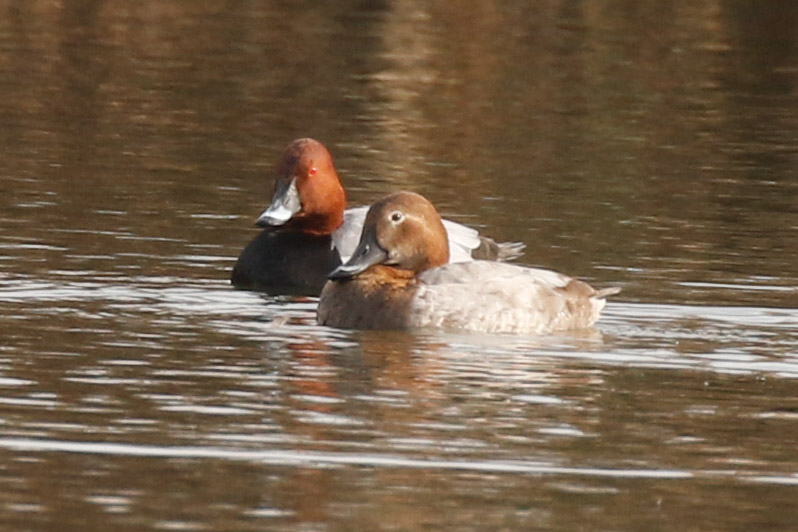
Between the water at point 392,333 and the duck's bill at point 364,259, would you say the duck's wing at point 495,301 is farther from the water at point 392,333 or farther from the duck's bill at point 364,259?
the duck's bill at point 364,259

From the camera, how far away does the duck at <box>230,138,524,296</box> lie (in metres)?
12.5

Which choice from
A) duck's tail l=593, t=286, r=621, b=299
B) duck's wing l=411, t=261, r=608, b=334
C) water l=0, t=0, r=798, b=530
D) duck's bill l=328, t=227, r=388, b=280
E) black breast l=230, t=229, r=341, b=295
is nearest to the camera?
water l=0, t=0, r=798, b=530

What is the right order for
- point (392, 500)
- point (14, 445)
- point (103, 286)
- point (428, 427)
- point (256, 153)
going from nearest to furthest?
point (392, 500) → point (14, 445) → point (428, 427) → point (103, 286) → point (256, 153)

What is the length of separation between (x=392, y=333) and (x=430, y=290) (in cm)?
30

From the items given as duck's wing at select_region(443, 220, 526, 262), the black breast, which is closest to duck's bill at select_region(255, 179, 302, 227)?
the black breast

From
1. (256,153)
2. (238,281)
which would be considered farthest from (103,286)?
(256,153)

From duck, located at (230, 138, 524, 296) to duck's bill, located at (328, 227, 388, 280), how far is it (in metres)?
1.45

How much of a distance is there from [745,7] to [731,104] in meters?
9.42

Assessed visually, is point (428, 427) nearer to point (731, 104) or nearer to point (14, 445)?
point (14, 445)

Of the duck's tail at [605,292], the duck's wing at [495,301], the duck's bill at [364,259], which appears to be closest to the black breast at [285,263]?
the duck's bill at [364,259]

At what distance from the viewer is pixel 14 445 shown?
7.73 meters

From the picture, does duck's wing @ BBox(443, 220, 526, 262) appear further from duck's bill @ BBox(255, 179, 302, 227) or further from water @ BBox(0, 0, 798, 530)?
duck's bill @ BBox(255, 179, 302, 227)

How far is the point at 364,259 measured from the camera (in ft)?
36.1

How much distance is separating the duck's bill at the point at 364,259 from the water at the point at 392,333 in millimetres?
388
